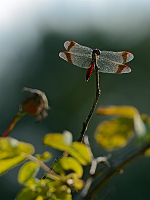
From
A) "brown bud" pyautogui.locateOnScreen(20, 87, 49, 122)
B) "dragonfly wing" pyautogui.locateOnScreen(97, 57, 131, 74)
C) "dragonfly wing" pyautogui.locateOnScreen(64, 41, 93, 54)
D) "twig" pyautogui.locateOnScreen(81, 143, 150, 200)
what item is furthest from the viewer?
"dragonfly wing" pyautogui.locateOnScreen(64, 41, 93, 54)

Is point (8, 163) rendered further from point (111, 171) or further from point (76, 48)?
point (76, 48)

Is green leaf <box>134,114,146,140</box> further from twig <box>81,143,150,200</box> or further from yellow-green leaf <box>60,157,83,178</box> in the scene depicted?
yellow-green leaf <box>60,157,83,178</box>

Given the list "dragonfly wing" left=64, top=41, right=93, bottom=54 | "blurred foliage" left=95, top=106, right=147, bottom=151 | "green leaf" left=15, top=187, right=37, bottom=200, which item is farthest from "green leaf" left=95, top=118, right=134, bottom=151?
"dragonfly wing" left=64, top=41, right=93, bottom=54

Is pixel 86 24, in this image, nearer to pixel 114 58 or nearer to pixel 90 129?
pixel 90 129

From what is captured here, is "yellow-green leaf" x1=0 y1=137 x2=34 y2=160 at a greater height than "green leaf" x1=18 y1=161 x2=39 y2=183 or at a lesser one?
greater

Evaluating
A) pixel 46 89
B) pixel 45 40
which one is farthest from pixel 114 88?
pixel 45 40

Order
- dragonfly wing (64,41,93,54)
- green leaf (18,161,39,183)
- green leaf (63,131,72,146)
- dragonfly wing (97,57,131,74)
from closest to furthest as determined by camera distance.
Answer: green leaf (63,131,72,146) → green leaf (18,161,39,183) → dragonfly wing (97,57,131,74) → dragonfly wing (64,41,93,54)
